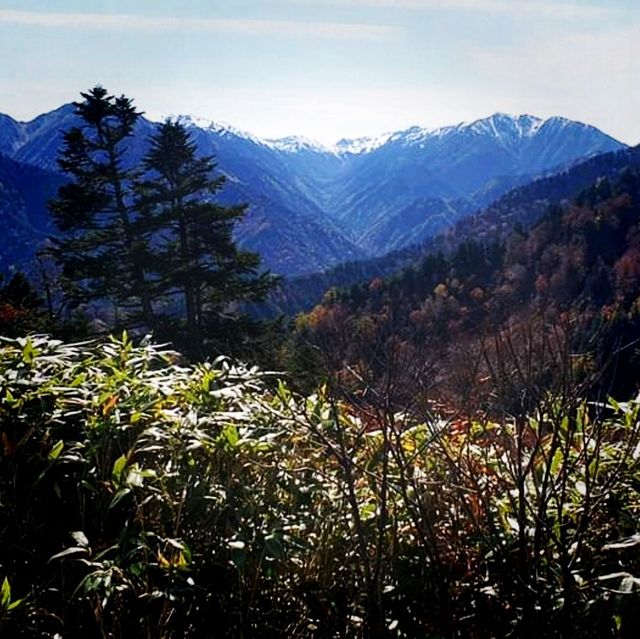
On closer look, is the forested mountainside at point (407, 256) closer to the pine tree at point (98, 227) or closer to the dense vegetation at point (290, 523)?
the pine tree at point (98, 227)

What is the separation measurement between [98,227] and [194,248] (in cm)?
285

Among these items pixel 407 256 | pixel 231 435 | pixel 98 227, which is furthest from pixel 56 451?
pixel 407 256

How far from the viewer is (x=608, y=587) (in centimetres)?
183

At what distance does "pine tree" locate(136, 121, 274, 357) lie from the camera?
18516 millimetres

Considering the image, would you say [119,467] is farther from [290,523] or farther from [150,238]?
[150,238]

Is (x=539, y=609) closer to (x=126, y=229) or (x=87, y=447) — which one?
(x=87, y=447)

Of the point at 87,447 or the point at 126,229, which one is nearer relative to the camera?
the point at 87,447

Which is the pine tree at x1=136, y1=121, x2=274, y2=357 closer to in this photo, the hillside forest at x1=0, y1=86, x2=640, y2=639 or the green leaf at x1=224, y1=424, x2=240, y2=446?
the hillside forest at x1=0, y1=86, x2=640, y2=639

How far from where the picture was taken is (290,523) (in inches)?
85.5

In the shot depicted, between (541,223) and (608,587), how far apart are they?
105 meters

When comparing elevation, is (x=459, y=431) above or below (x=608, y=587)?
above

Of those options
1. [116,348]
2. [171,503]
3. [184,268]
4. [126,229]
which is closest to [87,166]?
[126,229]

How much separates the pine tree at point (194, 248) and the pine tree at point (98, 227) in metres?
0.55

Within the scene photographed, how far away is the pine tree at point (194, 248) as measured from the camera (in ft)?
60.7
